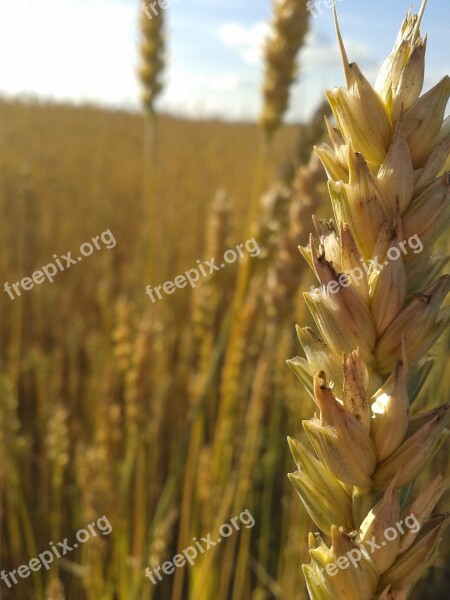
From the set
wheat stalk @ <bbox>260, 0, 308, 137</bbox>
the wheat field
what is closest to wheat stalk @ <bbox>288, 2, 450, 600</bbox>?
the wheat field

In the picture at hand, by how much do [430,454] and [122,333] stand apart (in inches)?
28.3

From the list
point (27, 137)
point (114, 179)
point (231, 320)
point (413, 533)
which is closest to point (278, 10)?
point (231, 320)

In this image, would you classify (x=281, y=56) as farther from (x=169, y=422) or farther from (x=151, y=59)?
(x=169, y=422)

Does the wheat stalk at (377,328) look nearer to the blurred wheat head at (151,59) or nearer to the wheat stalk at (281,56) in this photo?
the wheat stalk at (281,56)

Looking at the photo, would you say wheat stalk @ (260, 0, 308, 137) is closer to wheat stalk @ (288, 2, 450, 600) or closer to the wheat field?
the wheat field

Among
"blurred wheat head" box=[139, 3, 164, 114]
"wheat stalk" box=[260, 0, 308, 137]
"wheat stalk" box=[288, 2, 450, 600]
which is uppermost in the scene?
"blurred wheat head" box=[139, 3, 164, 114]

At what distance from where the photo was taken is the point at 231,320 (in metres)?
1.03

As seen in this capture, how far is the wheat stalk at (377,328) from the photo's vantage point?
286 millimetres

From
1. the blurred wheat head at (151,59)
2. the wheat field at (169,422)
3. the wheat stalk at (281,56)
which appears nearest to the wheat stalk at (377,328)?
the wheat field at (169,422)

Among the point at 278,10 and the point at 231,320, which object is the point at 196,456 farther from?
the point at 278,10

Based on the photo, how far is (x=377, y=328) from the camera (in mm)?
307

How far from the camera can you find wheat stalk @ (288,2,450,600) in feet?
0.94

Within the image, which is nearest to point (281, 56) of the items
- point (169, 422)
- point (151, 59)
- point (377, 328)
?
point (151, 59)

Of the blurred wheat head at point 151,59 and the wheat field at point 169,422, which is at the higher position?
the blurred wheat head at point 151,59
